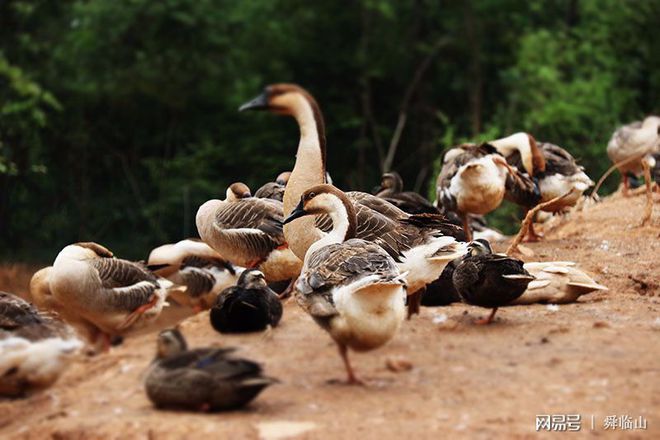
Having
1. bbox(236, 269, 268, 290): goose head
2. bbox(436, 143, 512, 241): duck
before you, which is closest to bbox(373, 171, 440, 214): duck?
bbox(436, 143, 512, 241): duck

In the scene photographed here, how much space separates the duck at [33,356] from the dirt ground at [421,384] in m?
0.15

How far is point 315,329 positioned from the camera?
7.55m

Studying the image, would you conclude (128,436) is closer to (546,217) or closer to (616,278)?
(616,278)

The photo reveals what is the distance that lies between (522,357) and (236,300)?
202 cm

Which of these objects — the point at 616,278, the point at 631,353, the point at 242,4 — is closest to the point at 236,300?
the point at 631,353

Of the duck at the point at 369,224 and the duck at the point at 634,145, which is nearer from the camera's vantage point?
the duck at the point at 369,224

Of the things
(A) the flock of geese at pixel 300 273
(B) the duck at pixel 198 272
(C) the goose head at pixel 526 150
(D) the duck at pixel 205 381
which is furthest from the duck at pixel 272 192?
(D) the duck at pixel 205 381

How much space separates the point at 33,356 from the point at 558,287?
408 centimetres

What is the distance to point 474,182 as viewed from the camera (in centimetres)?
1044

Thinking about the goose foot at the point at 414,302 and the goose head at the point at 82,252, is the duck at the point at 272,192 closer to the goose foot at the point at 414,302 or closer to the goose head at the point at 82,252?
the goose head at the point at 82,252

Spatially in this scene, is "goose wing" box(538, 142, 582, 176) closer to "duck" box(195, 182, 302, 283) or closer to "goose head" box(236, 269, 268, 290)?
"duck" box(195, 182, 302, 283)

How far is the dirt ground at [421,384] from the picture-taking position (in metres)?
5.39

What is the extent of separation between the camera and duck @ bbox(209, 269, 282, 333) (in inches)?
292

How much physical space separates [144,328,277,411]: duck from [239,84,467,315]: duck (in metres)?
1.93
